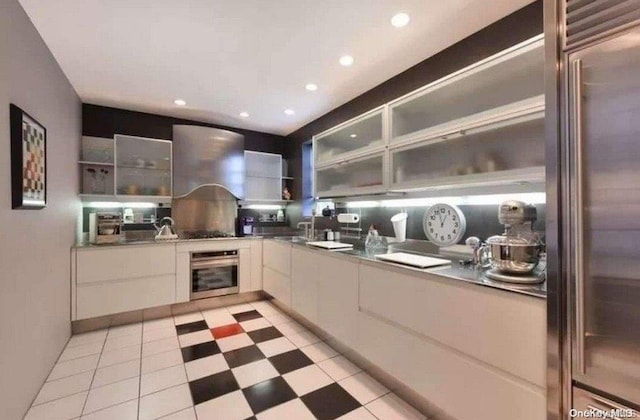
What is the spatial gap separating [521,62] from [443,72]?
0.55 metres

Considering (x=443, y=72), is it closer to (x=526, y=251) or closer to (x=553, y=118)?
(x=553, y=118)

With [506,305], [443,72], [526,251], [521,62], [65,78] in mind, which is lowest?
[506,305]

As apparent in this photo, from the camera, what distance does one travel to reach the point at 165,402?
1605 mm

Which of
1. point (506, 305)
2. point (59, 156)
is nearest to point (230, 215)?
point (59, 156)

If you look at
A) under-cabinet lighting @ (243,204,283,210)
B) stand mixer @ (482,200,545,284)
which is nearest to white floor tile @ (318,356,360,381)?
stand mixer @ (482,200,545,284)

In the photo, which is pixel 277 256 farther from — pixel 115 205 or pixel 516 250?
pixel 516 250

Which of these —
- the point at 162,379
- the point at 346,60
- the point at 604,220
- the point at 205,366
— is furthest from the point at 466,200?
the point at 162,379

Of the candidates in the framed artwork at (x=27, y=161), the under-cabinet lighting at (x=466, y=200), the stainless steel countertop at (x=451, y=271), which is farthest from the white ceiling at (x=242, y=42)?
the stainless steel countertop at (x=451, y=271)

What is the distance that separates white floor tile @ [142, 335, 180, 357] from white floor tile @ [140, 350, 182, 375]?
7 centimetres

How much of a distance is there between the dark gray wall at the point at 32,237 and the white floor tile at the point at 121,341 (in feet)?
0.98

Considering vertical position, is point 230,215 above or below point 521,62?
below

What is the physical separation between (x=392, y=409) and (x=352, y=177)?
185cm

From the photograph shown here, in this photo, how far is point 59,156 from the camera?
2137 mm

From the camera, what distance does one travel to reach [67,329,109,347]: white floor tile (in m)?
2.33
